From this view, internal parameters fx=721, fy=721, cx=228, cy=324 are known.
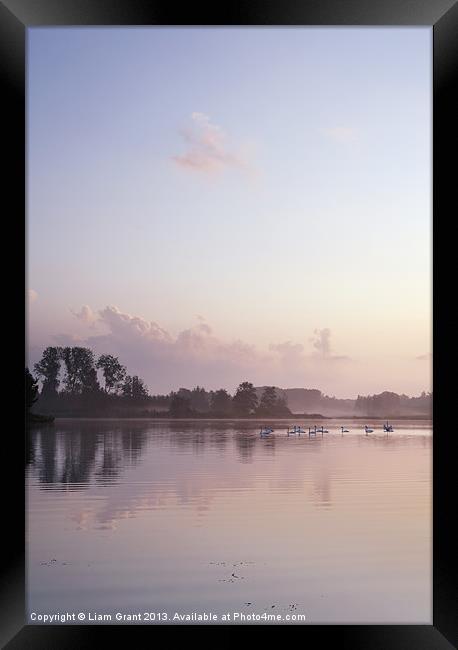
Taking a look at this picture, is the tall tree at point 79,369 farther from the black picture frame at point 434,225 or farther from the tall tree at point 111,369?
the black picture frame at point 434,225

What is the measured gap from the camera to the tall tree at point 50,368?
1134 inches

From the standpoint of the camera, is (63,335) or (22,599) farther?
(63,335)

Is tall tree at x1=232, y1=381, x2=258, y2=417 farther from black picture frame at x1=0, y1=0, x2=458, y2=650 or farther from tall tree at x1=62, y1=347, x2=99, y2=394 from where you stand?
black picture frame at x1=0, y1=0, x2=458, y2=650

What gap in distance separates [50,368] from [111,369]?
3.20 meters

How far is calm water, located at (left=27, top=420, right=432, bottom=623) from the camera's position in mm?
4078

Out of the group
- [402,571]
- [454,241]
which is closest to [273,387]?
[402,571]

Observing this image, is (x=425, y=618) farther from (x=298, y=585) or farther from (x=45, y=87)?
(x=45, y=87)

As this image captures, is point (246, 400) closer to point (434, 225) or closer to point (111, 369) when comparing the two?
point (111, 369)

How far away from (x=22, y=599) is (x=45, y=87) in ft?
63.1

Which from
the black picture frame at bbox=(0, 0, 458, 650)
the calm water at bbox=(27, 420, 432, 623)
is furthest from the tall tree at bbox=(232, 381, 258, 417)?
the black picture frame at bbox=(0, 0, 458, 650)

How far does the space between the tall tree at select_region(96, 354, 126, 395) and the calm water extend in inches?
795

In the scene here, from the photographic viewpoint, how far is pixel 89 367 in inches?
1222

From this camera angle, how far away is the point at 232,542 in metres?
5.89

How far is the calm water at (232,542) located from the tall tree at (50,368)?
1785 cm
